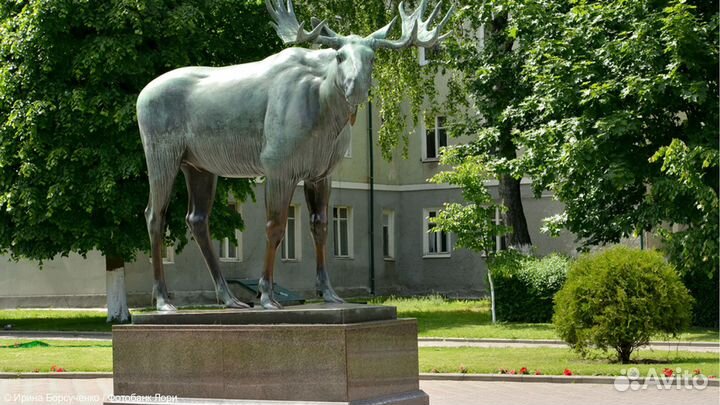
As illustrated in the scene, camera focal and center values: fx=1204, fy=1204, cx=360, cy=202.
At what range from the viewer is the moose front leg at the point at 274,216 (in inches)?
427

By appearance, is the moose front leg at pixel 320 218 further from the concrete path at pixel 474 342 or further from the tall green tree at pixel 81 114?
the tall green tree at pixel 81 114

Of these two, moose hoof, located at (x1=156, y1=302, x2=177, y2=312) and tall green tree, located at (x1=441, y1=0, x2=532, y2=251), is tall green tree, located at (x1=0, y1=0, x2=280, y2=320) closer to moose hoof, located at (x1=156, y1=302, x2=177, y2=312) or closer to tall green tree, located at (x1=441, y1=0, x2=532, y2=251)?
tall green tree, located at (x1=441, y1=0, x2=532, y2=251)

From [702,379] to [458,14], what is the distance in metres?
17.5

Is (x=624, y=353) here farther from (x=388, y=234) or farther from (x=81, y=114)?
(x=388, y=234)

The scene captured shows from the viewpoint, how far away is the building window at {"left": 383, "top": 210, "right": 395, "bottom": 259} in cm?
4678

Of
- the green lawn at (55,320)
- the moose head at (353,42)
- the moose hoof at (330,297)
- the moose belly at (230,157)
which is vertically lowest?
the green lawn at (55,320)

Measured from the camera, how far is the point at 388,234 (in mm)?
46906

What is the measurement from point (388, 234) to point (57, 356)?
26.7m

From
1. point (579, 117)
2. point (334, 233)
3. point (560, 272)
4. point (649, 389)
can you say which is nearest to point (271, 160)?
point (649, 389)

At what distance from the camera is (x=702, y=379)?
52.2 ft

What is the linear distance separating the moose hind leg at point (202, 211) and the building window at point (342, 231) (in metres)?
32.7

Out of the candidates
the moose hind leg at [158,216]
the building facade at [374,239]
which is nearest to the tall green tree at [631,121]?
the building facade at [374,239]

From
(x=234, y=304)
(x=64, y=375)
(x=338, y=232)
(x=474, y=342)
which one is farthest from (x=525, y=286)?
(x=234, y=304)

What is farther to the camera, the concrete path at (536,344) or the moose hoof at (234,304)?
the concrete path at (536,344)
